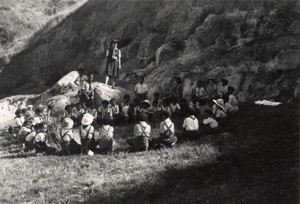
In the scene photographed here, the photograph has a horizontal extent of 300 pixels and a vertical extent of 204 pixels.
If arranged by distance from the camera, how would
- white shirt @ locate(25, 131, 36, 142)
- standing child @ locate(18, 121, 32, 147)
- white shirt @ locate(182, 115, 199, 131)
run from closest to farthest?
white shirt @ locate(182, 115, 199, 131), white shirt @ locate(25, 131, 36, 142), standing child @ locate(18, 121, 32, 147)

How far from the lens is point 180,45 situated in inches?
881

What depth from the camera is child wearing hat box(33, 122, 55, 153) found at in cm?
1323

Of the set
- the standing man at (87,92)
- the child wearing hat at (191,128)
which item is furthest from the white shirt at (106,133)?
the standing man at (87,92)

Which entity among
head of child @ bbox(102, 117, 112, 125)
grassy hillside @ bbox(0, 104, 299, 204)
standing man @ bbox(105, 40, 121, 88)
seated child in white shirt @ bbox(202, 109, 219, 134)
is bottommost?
grassy hillside @ bbox(0, 104, 299, 204)

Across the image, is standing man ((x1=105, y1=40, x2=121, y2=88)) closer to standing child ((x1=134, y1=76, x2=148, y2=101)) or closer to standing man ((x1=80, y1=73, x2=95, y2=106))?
standing man ((x1=80, y1=73, x2=95, y2=106))

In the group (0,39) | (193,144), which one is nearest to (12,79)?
(0,39)

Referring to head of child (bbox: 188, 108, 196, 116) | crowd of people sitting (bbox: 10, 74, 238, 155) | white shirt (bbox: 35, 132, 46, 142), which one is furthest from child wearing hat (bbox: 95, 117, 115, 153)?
head of child (bbox: 188, 108, 196, 116)

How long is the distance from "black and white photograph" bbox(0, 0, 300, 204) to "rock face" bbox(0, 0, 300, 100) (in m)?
0.07

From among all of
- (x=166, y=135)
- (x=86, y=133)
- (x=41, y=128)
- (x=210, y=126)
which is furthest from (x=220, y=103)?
(x=41, y=128)

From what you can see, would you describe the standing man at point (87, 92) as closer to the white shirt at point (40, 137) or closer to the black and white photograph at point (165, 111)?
the black and white photograph at point (165, 111)

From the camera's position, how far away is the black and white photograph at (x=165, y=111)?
363 inches

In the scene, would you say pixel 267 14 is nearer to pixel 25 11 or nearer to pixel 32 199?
pixel 32 199

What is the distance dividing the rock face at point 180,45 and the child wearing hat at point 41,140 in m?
6.47

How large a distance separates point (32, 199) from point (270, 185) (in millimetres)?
5280
